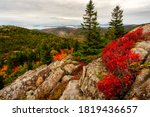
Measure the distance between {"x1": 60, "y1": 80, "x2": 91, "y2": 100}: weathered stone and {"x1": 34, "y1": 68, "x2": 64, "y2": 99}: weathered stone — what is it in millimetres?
4435

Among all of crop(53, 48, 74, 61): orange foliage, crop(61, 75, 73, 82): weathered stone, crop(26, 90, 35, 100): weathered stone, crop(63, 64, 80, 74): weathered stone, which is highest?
crop(63, 64, 80, 74): weathered stone

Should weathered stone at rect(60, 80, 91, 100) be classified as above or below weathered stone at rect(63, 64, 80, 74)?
below

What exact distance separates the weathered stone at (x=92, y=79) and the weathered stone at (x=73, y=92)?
60 centimetres

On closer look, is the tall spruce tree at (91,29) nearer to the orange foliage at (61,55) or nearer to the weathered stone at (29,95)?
the weathered stone at (29,95)

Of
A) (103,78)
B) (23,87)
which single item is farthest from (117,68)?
(23,87)

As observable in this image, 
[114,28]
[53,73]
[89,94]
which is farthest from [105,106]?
[114,28]

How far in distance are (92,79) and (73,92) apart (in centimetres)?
347

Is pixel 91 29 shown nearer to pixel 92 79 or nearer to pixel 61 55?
pixel 92 79

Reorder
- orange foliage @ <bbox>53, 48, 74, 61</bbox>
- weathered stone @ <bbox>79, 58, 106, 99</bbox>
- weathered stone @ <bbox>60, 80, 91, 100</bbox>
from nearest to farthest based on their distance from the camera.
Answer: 1. weathered stone @ <bbox>79, 58, 106, 99</bbox>
2. weathered stone @ <bbox>60, 80, 91, 100</bbox>
3. orange foliage @ <bbox>53, 48, 74, 61</bbox>

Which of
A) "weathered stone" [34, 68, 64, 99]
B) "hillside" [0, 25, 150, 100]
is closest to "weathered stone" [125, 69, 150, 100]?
"hillside" [0, 25, 150, 100]

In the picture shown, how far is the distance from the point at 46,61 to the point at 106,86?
33.7 meters

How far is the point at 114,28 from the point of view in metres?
56.5

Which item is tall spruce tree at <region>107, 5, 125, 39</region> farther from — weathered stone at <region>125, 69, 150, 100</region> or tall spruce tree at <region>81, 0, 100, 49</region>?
weathered stone at <region>125, 69, 150, 100</region>

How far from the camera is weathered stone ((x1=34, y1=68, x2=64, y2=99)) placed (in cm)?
3705
